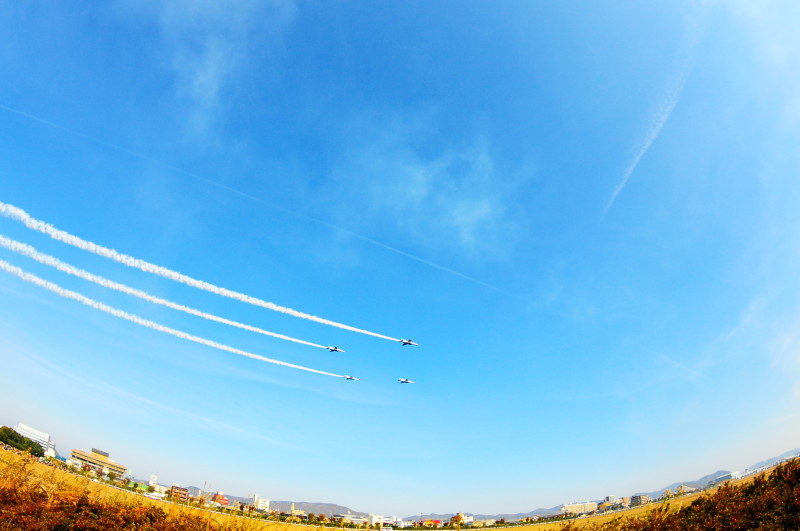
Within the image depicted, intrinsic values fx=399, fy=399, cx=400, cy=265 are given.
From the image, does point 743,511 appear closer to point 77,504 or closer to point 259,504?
point 77,504

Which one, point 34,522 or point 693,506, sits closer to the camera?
point 34,522

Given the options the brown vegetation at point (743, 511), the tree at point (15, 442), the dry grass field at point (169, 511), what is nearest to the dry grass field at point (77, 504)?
the dry grass field at point (169, 511)

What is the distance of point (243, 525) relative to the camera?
18844mm

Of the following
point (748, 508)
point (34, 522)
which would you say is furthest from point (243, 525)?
point (748, 508)

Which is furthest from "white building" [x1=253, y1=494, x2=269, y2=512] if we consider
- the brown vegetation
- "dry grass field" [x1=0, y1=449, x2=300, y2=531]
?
the brown vegetation

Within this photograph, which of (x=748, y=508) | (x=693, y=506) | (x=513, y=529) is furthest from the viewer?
(x=513, y=529)

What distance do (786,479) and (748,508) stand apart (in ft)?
16.4

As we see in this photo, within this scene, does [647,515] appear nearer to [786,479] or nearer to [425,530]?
[786,479]

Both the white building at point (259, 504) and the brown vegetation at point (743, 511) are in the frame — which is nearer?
the brown vegetation at point (743, 511)

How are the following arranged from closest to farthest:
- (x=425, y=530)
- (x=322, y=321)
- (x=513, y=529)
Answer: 1. (x=513, y=529)
2. (x=425, y=530)
3. (x=322, y=321)

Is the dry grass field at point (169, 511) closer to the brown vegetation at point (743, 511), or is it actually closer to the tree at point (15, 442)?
the brown vegetation at point (743, 511)

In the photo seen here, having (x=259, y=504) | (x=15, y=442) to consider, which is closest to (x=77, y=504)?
(x=15, y=442)

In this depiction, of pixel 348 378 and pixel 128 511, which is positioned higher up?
pixel 348 378

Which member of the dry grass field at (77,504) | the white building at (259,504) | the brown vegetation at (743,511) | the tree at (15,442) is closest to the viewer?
the brown vegetation at (743,511)
